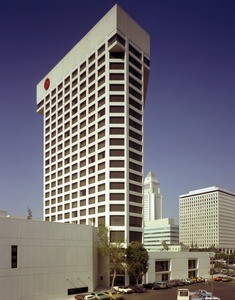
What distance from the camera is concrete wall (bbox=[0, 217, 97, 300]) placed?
58.6 m

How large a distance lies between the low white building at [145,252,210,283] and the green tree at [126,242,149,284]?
36.3 ft

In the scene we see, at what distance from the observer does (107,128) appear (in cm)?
9362

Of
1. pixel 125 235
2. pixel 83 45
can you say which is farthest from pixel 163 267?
pixel 83 45

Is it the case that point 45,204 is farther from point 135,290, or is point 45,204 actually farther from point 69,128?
point 135,290

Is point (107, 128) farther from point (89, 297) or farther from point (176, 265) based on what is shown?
point (89, 297)

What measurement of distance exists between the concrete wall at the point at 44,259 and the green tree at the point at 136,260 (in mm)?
8440

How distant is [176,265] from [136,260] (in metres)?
25.1

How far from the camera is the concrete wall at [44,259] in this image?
58.6m

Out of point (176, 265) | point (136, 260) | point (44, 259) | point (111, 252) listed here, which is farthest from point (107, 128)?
point (176, 265)

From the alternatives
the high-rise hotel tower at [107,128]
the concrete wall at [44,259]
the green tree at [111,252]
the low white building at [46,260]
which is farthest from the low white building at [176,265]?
the concrete wall at [44,259]

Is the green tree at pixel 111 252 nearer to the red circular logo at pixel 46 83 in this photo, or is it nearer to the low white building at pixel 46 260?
the low white building at pixel 46 260

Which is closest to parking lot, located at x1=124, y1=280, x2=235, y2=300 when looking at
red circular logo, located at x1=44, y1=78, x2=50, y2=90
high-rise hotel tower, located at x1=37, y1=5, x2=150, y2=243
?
high-rise hotel tower, located at x1=37, y1=5, x2=150, y2=243

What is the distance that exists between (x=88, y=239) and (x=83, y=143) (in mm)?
37250

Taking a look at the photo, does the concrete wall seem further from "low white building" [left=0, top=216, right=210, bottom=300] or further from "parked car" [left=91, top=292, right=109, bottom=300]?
"parked car" [left=91, top=292, right=109, bottom=300]
